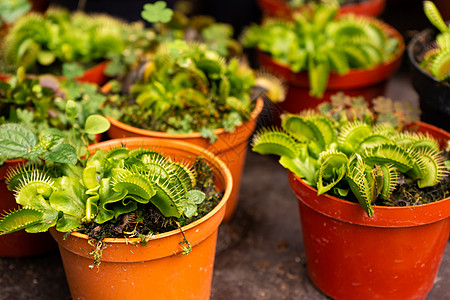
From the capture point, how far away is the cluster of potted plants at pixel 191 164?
75.5 inches

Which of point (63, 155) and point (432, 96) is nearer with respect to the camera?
point (63, 155)

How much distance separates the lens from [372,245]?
216 centimetres

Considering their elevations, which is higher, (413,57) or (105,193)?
(413,57)

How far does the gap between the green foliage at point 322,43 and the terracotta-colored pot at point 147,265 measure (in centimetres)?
131

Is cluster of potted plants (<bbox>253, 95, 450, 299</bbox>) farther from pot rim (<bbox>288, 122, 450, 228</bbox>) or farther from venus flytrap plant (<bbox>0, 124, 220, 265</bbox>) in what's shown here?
venus flytrap plant (<bbox>0, 124, 220, 265</bbox>)

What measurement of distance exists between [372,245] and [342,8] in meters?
2.39

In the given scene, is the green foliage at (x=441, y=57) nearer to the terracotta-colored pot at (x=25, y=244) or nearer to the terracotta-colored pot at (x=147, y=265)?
the terracotta-colored pot at (x=147, y=265)

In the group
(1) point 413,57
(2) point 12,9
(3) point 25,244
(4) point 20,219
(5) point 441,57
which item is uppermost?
(5) point 441,57

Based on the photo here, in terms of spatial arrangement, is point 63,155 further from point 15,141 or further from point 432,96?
point 432,96

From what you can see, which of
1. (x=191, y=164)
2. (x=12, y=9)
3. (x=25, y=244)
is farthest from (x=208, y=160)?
(x=12, y=9)

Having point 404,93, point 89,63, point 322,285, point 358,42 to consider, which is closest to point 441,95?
point 358,42

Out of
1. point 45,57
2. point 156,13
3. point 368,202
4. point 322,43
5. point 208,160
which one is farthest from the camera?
point 322,43

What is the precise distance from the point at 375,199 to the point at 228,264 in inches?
38.4

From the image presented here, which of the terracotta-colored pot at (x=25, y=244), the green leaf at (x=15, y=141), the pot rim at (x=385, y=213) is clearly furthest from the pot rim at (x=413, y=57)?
the terracotta-colored pot at (x=25, y=244)
